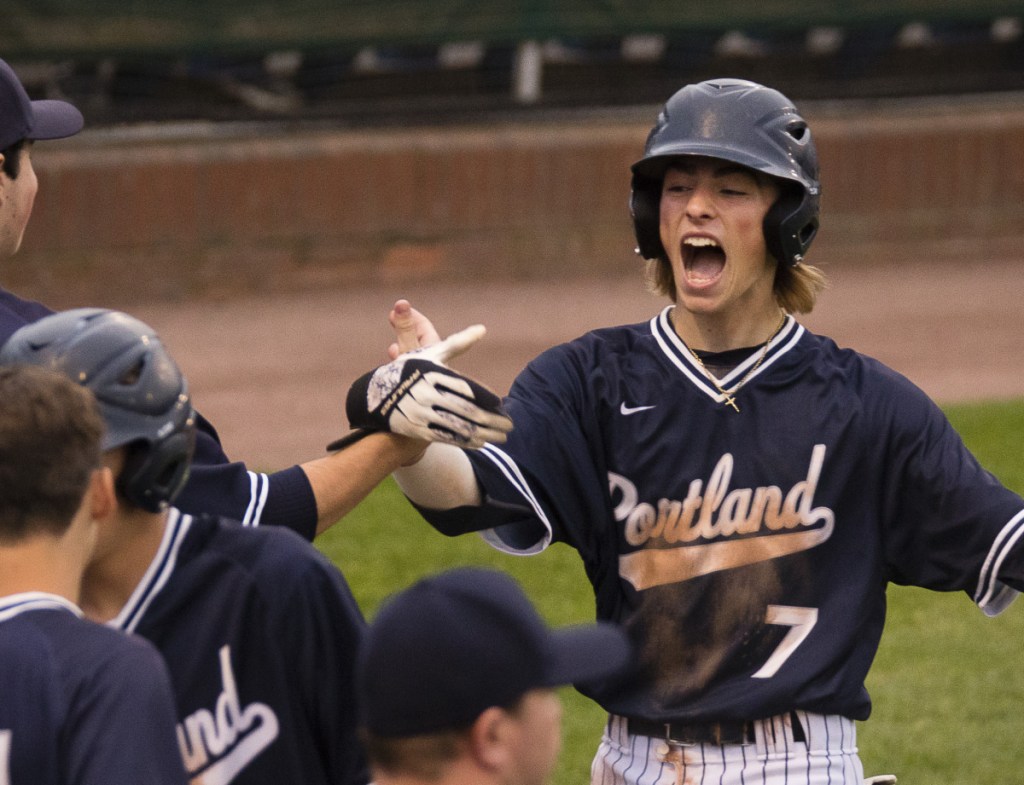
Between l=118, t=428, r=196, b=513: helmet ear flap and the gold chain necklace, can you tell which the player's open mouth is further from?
l=118, t=428, r=196, b=513: helmet ear flap

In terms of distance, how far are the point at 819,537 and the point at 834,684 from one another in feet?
0.95

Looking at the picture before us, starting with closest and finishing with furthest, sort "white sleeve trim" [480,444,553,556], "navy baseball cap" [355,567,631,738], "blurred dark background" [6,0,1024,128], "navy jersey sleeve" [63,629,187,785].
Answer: "navy baseball cap" [355,567,631,738]
"navy jersey sleeve" [63,629,187,785]
"white sleeve trim" [480,444,553,556]
"blurred dark background" [6,0,1024,128]

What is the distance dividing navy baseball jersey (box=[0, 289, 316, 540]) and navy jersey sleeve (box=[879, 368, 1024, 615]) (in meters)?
1.18

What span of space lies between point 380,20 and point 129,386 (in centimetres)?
979

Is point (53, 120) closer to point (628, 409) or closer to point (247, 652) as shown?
point (628, 409)

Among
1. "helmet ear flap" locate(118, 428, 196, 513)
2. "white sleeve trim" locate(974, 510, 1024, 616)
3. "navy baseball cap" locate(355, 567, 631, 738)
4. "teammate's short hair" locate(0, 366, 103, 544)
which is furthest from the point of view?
"white sleeve trim" locate(974, 510, 1024, 616)

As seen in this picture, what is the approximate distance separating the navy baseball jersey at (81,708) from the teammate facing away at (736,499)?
1.26 metres

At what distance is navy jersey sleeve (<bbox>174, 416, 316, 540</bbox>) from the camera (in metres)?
3.44

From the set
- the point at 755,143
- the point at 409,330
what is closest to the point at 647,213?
the point at 755,143

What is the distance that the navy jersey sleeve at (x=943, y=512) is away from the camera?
11.4 feet

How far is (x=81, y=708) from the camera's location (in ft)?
7.61

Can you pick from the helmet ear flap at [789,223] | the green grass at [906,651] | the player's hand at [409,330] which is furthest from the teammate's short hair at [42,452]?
the green grass at [906,651]

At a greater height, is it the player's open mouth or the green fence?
the player's open mouth

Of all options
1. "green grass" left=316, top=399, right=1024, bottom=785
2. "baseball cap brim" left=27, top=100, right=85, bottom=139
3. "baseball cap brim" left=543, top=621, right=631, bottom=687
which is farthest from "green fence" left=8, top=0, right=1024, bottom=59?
"baseball cap brim" left=543, top=621, right=631, bottom=687
